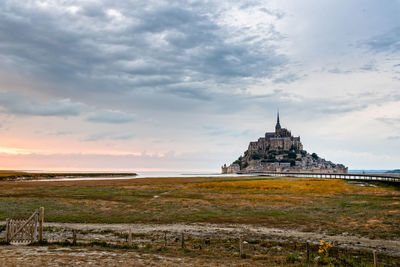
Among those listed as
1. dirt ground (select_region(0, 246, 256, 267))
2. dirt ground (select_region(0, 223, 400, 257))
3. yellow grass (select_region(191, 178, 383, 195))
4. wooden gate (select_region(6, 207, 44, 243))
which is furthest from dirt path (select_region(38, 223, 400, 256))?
yellow grass (select_region(191, 178, 383, 195))

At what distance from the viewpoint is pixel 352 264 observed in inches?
694

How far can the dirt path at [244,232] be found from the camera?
2323cm

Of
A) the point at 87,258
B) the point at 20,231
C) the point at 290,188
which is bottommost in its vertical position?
the point at 290,188

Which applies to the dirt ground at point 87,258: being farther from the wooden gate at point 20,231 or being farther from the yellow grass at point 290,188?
the yellow grass at point 290,188

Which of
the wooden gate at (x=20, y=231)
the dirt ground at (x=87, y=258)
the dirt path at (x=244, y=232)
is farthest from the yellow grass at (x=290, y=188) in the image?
the wooden gate at (x=20, y=231)

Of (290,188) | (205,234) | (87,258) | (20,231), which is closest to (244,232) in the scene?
(205,234)

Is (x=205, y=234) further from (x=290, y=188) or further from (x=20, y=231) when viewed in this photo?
(x=290, y=188)

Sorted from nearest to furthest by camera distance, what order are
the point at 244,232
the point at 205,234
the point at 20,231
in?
the point at 20,231 < the point at 205,234 < the point at 244,232

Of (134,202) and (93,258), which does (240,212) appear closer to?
(134,202)

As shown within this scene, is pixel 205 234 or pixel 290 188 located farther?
pixel 290 188

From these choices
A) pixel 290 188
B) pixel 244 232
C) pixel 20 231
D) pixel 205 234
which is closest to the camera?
pixel 20 231

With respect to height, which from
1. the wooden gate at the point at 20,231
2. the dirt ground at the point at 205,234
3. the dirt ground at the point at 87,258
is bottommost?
the dirt ground at the point at 205,234

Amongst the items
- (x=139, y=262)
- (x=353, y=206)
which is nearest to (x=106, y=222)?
(x=139, y=262)

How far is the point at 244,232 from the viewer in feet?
90.6
